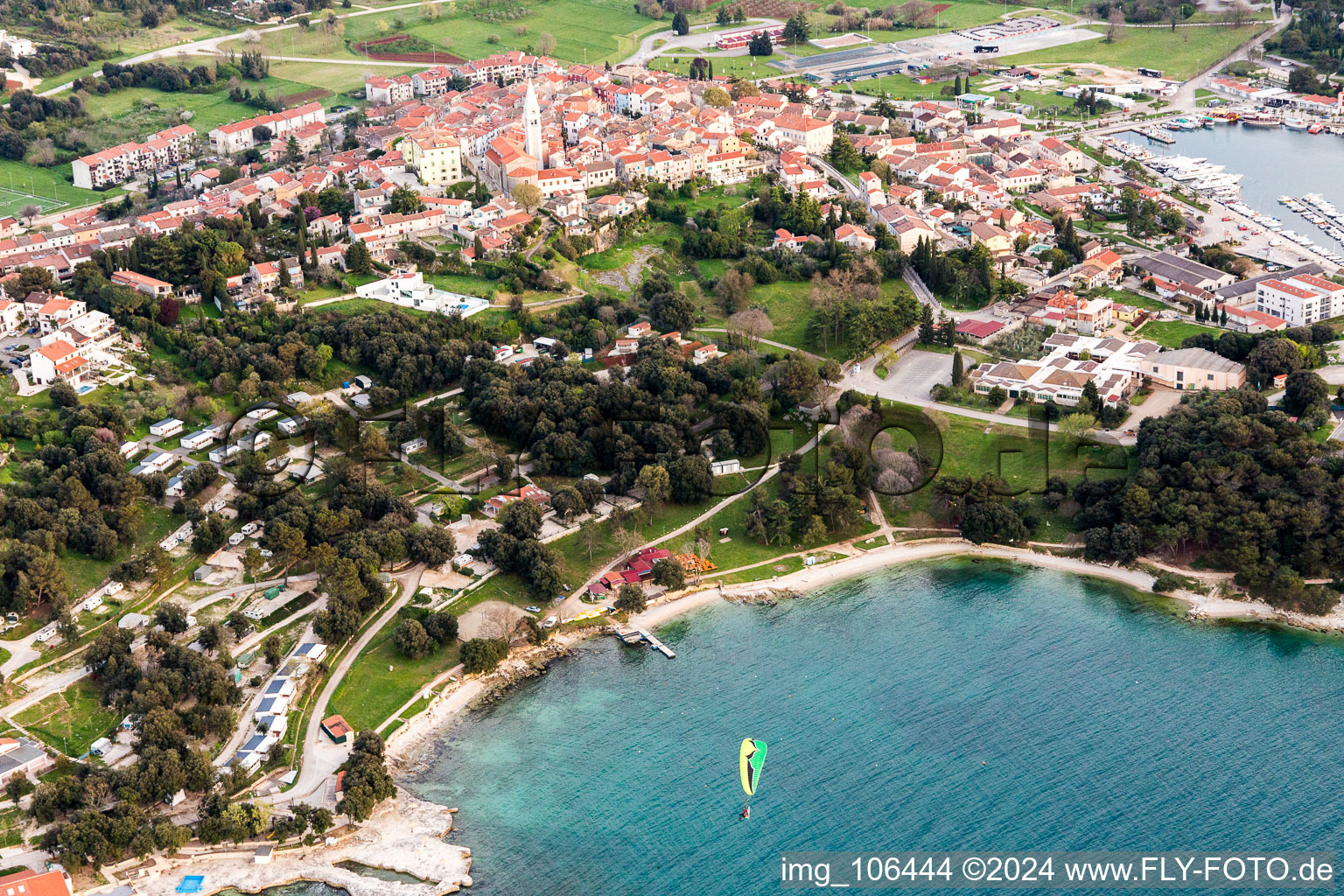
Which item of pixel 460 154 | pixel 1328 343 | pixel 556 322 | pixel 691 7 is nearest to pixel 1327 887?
pixel 1328 343

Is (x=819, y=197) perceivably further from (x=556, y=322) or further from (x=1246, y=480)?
(x=1246, y=480)

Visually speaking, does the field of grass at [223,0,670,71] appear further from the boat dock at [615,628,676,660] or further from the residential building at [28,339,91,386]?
the boat dock at [615,628,676,660]

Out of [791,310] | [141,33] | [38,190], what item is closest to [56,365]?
[38,190]

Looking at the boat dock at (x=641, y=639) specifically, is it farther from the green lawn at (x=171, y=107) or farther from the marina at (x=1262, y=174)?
the green lawn at (x=171, y=107)

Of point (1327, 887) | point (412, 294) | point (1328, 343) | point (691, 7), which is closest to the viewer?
point (1327, 887)

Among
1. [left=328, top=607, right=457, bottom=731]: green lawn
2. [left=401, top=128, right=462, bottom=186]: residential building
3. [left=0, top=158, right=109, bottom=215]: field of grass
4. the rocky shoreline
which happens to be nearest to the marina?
[left=401, top=128, right=462, bottom=186]: residential building

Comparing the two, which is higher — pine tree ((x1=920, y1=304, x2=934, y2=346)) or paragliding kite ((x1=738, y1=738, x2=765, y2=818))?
pine tree ((x1=920, y1=304, x2=934, y2=346))
